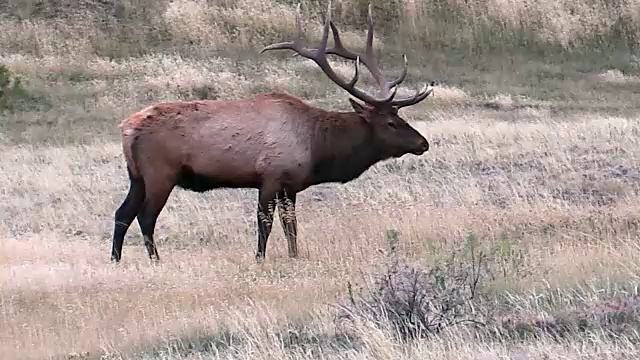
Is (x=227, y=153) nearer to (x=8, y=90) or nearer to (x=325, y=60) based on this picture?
(x=325, y=60)

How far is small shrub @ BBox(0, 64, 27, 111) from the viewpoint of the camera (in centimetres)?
2442

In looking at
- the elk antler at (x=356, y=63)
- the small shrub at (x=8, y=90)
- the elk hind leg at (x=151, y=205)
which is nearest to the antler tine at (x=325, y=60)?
the elk antler at (x=356, y=63)

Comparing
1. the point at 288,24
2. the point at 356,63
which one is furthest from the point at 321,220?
the point at 288,24

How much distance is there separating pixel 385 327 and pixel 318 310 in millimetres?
818

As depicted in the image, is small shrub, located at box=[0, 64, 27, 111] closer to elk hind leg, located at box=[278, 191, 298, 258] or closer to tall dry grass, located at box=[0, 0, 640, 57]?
tall dry grass, located at box=[0, 0, 640, 57]

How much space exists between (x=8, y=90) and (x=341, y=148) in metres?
16.1

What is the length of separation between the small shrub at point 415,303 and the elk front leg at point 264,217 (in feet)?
10.8

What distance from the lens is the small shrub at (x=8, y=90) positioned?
24.4 meters

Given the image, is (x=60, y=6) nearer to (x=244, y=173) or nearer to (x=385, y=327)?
(x=244, y=173)

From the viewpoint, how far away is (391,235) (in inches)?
322

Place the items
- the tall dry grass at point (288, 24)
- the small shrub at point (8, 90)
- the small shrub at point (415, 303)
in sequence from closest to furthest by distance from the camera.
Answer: the small shrub at point (415, 303)
the small shrub at point (8, 90)
the tall dry grass at point (288, 24)

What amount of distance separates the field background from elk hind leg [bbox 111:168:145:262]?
27 cm

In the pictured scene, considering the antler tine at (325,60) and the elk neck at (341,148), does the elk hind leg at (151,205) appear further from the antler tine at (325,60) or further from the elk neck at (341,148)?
the antler tine at (325,60)

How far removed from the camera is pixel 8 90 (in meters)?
25.0
